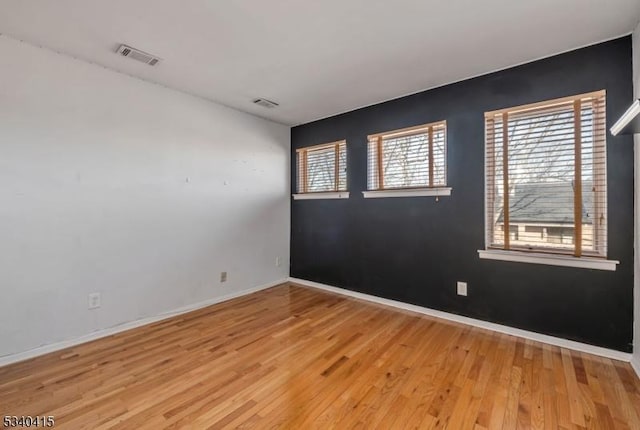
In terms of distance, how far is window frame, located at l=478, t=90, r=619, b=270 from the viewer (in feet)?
7.29

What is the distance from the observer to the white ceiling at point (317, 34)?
6.03 feet

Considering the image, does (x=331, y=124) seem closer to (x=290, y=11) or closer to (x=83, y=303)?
(x=290, y=11)

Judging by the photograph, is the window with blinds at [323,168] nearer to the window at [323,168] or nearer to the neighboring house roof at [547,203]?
the window at [323,168]

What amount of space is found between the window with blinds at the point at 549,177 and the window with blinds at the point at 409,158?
47cm

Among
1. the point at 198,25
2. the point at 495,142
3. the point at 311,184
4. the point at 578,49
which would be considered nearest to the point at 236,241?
the point at 311,184

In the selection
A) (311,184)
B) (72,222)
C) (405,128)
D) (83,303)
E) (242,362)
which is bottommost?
(242,362)

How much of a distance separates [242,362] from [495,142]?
2.86 meters

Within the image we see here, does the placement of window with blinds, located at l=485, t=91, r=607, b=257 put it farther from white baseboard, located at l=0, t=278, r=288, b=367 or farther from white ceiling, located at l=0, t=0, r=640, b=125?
white baseboard, located at l=0, t=278, r=288, b=367

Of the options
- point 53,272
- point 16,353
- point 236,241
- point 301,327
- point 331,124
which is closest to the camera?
point 16,353

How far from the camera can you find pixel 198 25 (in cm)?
201

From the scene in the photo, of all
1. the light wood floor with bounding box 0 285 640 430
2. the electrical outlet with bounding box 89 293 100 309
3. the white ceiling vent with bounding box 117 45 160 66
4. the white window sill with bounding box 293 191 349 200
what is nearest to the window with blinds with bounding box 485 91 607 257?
the light wood floor with bounding box 0 285 640 430

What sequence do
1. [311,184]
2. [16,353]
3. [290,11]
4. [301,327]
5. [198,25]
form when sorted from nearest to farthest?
[290,11]
[198,25]
[16,353]
[301,327]
[311,184]

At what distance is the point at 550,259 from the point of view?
94.0 inches

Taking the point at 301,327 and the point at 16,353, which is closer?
the point at 16,353
